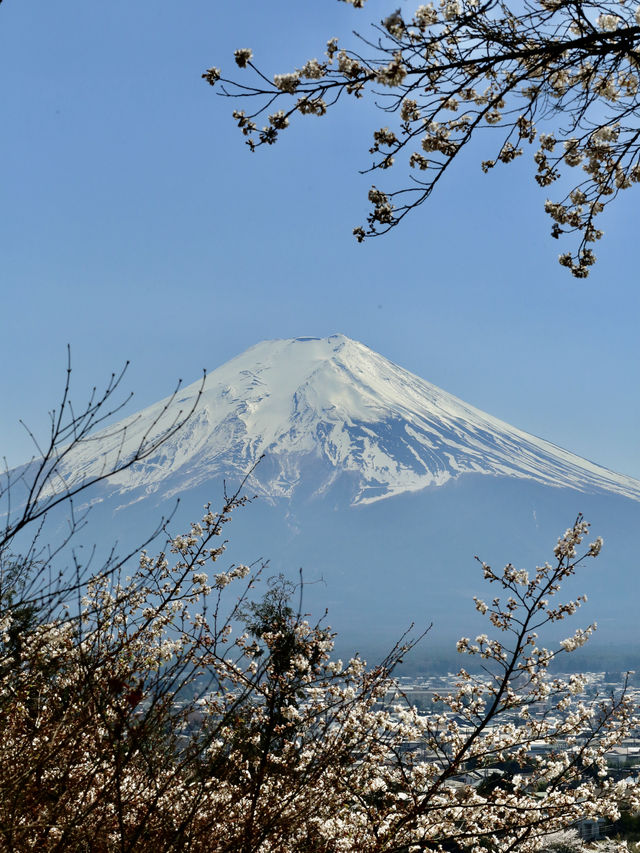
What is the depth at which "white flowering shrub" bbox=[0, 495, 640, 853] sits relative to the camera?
3.26 meters

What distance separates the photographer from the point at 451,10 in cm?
330

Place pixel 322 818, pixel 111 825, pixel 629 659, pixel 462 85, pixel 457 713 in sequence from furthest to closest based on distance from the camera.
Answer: pixel 629 659
pixel 457 713
pixel 322 818
pixel 111 825
pixel 462 85

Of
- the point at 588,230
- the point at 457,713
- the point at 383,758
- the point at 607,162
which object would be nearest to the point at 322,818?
the point at 383,758

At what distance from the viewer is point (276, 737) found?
14.3ft

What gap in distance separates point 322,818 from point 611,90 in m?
4.48

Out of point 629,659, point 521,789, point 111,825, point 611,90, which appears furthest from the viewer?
point 629,659

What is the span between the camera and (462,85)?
3.13 m

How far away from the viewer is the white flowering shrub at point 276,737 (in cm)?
326

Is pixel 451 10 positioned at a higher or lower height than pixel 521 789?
higher

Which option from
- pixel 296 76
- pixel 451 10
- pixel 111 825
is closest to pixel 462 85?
pixel 451 10

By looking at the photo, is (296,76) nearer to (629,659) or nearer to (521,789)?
(521,789)

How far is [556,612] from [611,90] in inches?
130

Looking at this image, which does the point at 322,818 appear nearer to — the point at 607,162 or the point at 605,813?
the point at 605,813

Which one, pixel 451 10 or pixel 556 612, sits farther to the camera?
pixel 556 612
